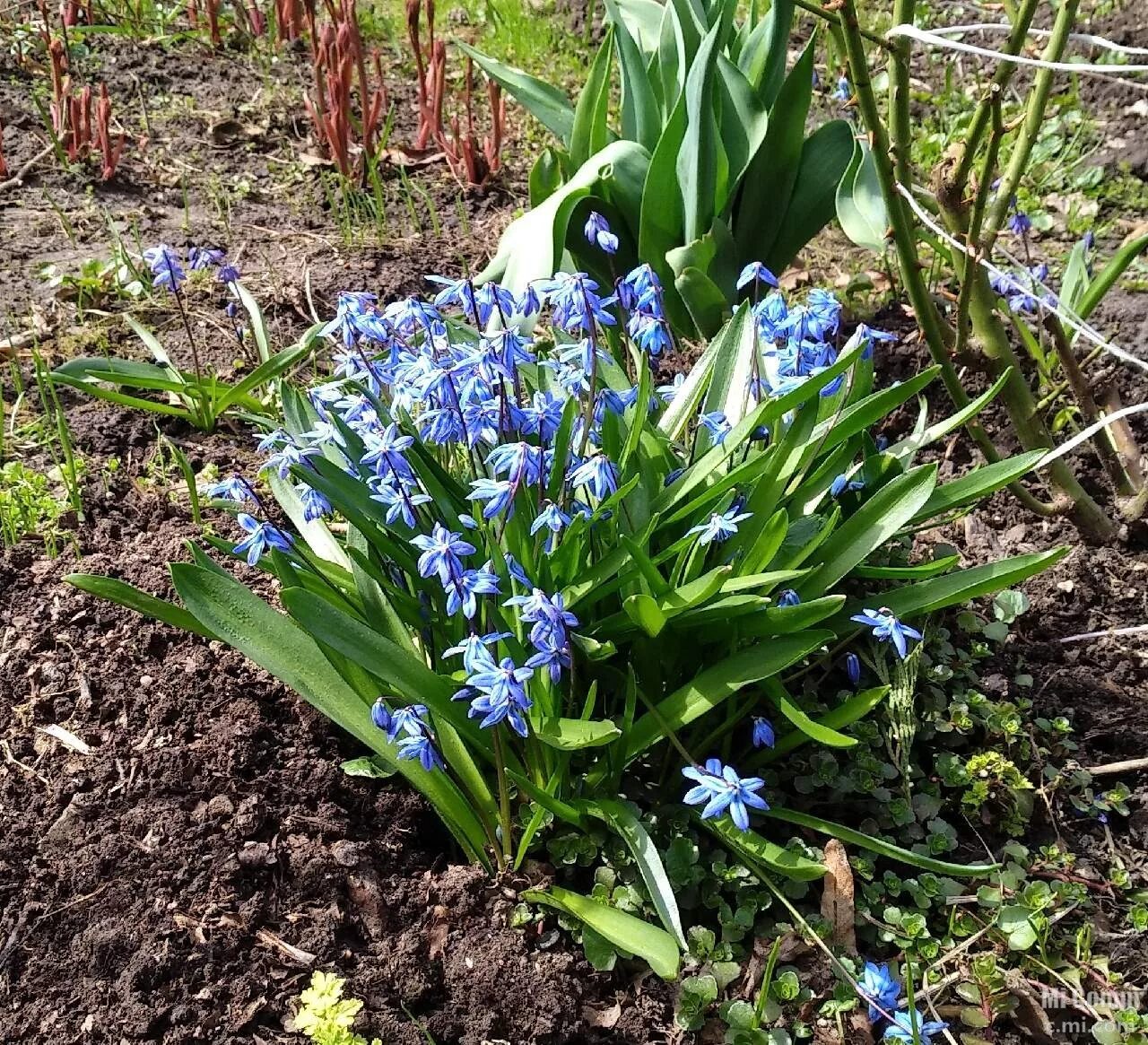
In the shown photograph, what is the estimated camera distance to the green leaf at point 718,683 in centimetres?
170

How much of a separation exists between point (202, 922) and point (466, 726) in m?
0.54

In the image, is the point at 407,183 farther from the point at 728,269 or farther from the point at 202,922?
the point at 202,922

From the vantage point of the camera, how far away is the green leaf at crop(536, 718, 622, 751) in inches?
63.4

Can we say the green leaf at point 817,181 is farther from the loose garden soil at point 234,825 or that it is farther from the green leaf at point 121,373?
the green leaf at point 121,373

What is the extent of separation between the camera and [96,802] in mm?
1911

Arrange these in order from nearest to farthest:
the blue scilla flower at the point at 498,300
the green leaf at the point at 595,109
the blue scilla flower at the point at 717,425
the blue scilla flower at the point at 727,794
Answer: the blue scilla flower at the point at 727,794
the blue scilla flower at the point at 498,300
the blue scilla flower at the point at 717,425
the green leaf at the point at 595,109

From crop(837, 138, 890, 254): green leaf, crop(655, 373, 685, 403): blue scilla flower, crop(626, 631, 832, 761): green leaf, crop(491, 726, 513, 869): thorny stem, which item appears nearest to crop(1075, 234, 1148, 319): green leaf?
crop(837, 138, 890, 254): green leaf

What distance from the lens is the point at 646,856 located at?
169 cm

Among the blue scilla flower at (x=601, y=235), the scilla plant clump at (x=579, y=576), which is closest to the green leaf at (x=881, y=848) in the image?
the scilla plant clump at (x=579, y=576)

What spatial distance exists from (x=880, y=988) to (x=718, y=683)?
0.52 m

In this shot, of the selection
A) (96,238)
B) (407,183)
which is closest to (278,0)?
(407,183)

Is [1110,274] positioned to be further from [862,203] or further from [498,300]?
[498,300]

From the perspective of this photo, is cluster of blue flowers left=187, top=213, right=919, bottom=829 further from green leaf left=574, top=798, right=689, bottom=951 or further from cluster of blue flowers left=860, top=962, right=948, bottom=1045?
cluster of blue flowers left=860, top=962, right=948, bottom=1045

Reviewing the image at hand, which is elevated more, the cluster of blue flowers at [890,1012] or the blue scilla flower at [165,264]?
the blue scilla flower at [165,264]
